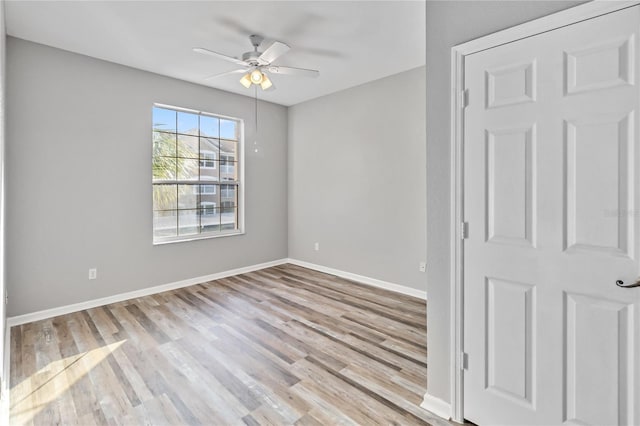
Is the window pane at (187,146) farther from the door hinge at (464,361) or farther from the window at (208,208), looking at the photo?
the door hinge at (464,361)

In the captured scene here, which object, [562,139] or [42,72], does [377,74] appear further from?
[42,72]

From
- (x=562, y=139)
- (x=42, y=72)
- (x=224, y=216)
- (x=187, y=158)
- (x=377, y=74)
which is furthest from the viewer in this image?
(x=224, y=216)

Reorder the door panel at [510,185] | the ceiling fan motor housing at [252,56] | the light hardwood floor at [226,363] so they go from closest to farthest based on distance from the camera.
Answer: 1. the door panel at [510,185]
2. the light hardwood floor at [226,363]
3. the ceiling fan motor housing at [252,56]

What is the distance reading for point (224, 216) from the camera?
5023 mm

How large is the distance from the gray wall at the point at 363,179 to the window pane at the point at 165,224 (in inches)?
78.5

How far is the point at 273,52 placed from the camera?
278 cm

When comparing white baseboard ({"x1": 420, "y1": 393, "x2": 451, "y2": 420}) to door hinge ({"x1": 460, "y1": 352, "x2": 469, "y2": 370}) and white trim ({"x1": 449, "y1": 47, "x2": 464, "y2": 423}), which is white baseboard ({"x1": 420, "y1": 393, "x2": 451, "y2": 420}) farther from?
door hinge ({"x1": 460, "y1": 352, "x2": 469, "y2": 370})

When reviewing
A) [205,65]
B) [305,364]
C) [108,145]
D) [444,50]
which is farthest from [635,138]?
[108,145]

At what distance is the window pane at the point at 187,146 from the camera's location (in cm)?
446

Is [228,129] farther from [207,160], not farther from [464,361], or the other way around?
[464,361]

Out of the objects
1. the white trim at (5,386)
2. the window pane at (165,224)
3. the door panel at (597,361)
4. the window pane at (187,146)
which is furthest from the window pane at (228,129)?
the door panel at (597,361)

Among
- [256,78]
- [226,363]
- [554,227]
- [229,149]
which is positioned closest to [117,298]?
[226,363]

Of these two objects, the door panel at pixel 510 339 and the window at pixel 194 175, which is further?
the window at pixel 194 175

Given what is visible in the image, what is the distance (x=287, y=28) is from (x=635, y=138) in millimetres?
2667
